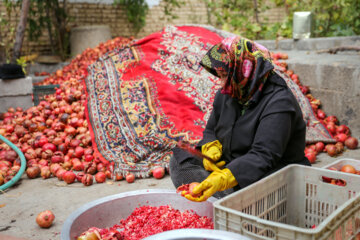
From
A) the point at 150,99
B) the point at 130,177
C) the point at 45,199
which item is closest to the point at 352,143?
the point at 150,99

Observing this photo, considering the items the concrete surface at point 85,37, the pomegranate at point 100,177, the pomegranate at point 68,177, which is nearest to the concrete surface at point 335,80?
the pomegranate at point 100,177

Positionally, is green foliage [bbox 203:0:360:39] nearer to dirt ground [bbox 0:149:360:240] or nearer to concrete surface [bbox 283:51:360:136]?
concrete surface [bbox 283:51:360:136]

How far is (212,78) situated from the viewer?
3.98 m

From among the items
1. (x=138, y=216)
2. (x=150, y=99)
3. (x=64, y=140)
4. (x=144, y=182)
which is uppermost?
(x=150, y=99)

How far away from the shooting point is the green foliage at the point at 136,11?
904cm

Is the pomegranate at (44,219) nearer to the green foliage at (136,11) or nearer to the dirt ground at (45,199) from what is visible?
the dirt ground at (45,199)

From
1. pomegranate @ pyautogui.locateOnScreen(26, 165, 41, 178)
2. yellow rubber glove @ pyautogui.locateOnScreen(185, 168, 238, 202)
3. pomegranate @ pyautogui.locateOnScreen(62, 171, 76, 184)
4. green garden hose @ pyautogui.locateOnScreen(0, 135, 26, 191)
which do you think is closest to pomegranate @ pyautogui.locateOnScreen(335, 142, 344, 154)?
yellow rubber glove @ pyautogui.locateOnScreen(185, 168, 238, 202)

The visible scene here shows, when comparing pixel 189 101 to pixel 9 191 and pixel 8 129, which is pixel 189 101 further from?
pixel 8 129

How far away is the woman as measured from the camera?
1.72 metres

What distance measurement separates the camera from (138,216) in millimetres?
1928

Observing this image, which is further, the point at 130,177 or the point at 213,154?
the point at 130,177

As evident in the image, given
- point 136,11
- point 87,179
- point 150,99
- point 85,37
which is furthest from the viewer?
point 136,11

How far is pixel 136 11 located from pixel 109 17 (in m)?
0.77

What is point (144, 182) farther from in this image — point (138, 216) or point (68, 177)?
point (138, 216)
